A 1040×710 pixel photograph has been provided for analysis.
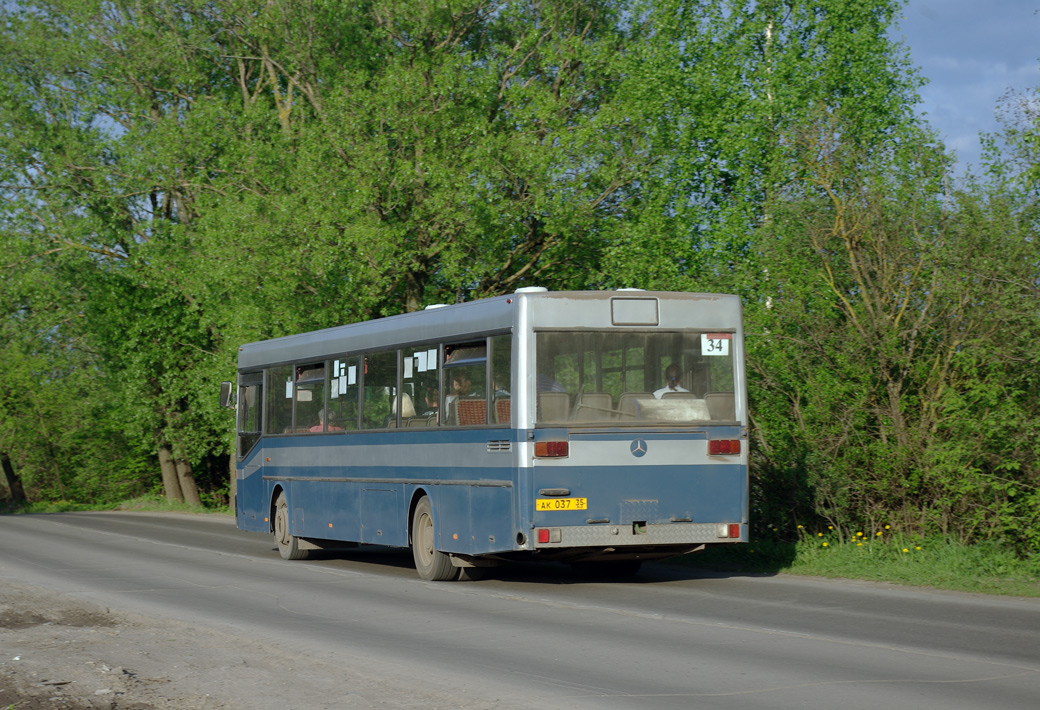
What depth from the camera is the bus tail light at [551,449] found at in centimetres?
1363

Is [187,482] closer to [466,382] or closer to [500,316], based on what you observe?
[466,382]

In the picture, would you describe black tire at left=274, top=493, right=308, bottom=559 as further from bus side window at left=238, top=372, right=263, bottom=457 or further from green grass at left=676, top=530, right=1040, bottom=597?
green grass at left=676, top=530, right=1040, bottom=597

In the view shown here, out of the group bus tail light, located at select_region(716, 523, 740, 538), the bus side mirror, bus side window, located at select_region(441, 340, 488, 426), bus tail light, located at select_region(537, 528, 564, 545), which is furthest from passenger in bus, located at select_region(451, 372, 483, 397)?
the bus side mirror

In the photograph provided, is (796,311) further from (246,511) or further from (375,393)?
(246,511)

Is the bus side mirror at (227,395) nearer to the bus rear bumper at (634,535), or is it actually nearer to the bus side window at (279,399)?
the bus side window at (279,399)

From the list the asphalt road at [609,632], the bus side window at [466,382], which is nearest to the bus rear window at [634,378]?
the bus side window at [466,382]

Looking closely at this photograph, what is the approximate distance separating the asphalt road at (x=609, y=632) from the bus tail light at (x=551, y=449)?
4.91 ft

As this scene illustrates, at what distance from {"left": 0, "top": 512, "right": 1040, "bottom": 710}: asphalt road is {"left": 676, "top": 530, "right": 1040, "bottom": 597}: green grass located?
0.51 metres

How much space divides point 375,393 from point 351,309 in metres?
11.8

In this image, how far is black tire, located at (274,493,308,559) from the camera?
1984 centimetres

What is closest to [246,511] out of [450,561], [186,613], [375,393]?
[375,393]

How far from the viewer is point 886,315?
16406 millimetres

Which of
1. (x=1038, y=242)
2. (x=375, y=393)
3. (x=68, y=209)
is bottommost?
(x=375, y=393)

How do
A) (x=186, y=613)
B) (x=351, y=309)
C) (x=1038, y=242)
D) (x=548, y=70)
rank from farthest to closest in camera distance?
(x=548, y=70) < (x=351, y=309) < (x=1038, y=242) < (x=186, y=613)
